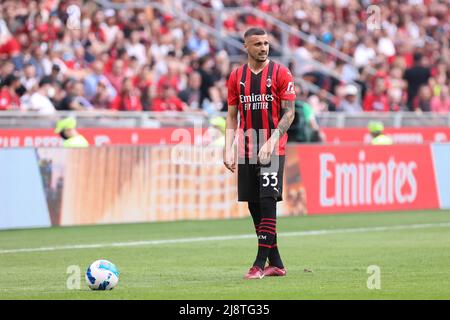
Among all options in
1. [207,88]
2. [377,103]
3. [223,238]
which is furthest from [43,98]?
[377,103]

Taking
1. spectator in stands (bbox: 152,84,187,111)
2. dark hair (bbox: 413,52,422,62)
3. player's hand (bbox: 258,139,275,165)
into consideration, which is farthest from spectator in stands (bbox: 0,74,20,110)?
dark hair (bbox: 413,52,422,62)

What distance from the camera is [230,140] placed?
1153cm

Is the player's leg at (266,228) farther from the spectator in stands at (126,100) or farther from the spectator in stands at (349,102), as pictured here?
the spectator in stands at (349,102)

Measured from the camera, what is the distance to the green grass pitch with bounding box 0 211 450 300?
10.2 metres

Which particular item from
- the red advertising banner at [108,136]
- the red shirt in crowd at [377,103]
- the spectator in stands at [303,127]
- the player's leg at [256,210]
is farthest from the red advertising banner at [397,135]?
the player's leg at [256,210]

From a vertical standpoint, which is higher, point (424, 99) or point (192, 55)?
point (192, 55)

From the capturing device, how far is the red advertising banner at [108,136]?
2153 centimetres

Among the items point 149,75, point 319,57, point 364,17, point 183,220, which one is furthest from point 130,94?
point 364,17

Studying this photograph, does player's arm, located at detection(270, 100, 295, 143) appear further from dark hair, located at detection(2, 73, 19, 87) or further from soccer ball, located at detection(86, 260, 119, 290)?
dark hair, located at detection(2, 73, 19, 87)

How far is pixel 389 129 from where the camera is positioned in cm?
2730

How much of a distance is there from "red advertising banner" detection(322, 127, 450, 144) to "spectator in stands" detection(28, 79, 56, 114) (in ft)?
20.9

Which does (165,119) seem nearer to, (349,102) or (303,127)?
(303,127)

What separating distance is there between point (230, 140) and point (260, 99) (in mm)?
494

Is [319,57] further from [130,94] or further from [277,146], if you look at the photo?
[277,146]
